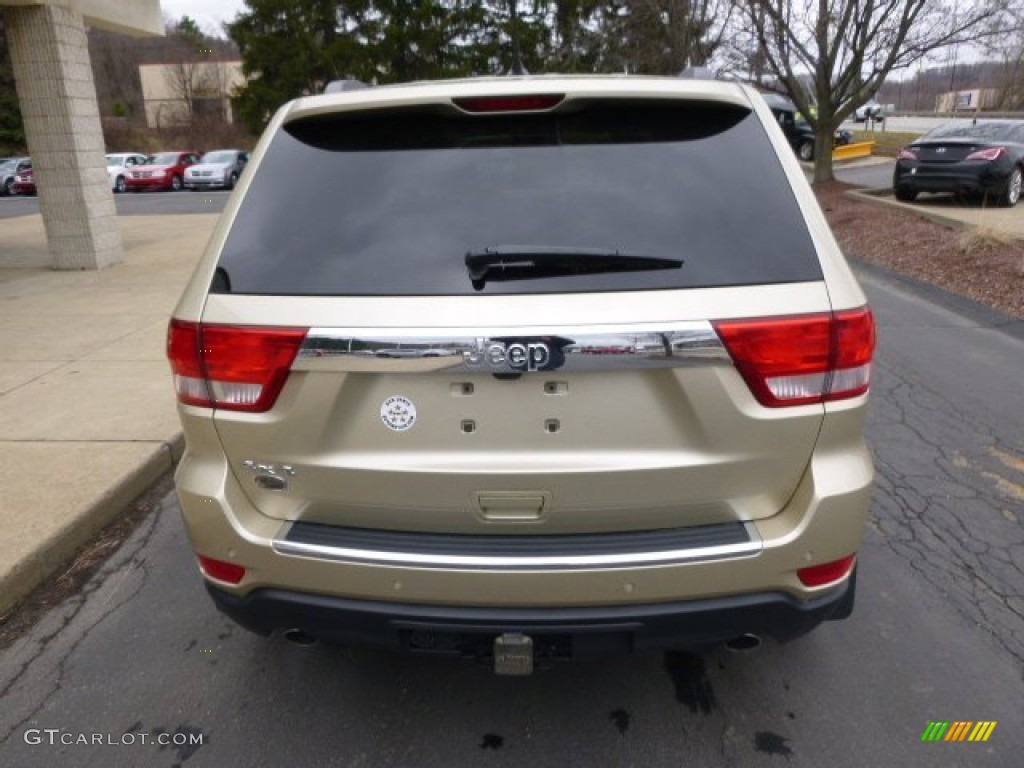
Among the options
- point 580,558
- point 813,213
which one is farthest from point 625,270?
point 580,558

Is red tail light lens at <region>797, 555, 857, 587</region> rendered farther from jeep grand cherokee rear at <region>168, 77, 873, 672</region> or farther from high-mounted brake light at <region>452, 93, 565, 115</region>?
high-mounted brake light at <region>452, 93, 565, 115</region>

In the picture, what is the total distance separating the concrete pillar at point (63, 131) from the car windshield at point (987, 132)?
1417 centimetres

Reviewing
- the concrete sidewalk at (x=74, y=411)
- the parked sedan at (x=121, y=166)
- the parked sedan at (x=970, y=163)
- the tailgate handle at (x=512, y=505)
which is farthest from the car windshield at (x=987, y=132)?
the parked sedan at (x=121, y=166)

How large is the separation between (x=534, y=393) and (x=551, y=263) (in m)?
0.33

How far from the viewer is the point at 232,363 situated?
2.11 m

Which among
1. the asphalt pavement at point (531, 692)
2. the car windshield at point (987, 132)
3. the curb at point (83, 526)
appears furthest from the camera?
the car windshield at point (987, 132)

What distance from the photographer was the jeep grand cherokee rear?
6.54ft

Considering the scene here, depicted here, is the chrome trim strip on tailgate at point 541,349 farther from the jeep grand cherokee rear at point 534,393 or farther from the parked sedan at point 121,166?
the parked sedan at point 121,166

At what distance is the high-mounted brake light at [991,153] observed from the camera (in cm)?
1381

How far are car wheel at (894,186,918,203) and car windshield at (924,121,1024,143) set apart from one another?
94cm

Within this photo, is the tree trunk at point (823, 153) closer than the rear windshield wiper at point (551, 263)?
No

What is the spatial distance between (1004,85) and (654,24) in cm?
2981

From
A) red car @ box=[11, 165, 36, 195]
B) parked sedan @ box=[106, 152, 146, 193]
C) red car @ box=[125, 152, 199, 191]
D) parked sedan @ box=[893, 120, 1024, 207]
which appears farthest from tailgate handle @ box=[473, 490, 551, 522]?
red car @ box=[11, 165, 36, 195]

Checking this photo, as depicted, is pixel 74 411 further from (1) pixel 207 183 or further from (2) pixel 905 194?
(1) pixel 207 183
